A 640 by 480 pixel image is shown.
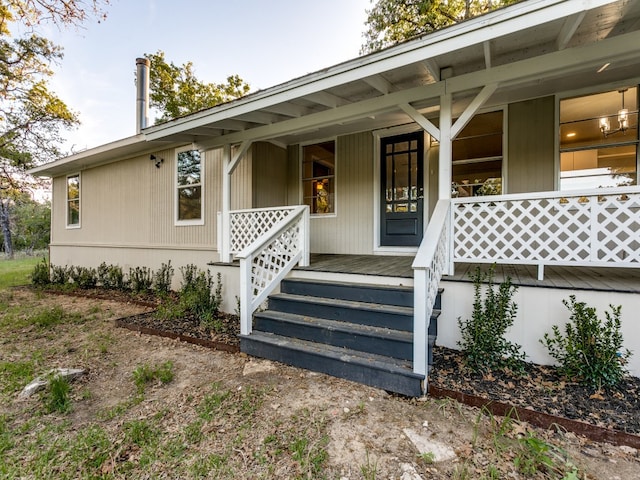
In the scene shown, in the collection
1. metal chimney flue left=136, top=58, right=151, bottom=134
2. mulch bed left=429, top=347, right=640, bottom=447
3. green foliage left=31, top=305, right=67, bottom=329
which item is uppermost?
metal chimney flue left=136, top=58, right=151, bottom=134

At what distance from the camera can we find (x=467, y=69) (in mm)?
3354

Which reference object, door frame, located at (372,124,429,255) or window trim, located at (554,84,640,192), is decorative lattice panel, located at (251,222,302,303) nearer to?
door frame, located at (372,124,429,255)

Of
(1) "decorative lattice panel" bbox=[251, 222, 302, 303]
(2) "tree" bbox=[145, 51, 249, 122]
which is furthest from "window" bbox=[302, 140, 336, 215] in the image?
(2) "tree" bbox=[145, 51, 249, 122]

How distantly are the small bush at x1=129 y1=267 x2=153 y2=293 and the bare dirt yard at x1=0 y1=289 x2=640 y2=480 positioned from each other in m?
3.62

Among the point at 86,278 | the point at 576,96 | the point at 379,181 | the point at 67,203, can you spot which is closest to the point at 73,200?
the point at 67,203

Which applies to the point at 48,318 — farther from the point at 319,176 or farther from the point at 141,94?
the point at 141,94

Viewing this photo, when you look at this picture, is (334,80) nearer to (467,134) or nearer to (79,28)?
(467,134)

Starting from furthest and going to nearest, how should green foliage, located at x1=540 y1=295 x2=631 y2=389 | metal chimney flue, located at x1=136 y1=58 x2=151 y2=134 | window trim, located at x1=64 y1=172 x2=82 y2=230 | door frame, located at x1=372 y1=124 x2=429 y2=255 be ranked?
window trim, located at x1=64 y1=172 x2=82 y2=230
metal chimney flue, located at x1=136 y1=58 x2=151 y2=134
door frame, located at x1=372 y1=124 x2=429 y2=255
green foliage, located at x1=540 y1=295 x2=631 y2=389

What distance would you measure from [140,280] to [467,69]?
7.36 meters

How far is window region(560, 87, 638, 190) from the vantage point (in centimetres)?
389

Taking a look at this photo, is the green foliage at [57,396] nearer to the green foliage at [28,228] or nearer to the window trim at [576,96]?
the window trim at [576,96]

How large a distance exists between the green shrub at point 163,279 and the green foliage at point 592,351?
654 centimetres

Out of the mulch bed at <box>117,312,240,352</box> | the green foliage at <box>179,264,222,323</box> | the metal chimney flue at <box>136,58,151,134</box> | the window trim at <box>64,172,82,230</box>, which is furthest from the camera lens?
the window trim at <box>64,172,82,230</box>

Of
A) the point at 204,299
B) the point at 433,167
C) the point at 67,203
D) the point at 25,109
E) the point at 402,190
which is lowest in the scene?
the point at 204,299
